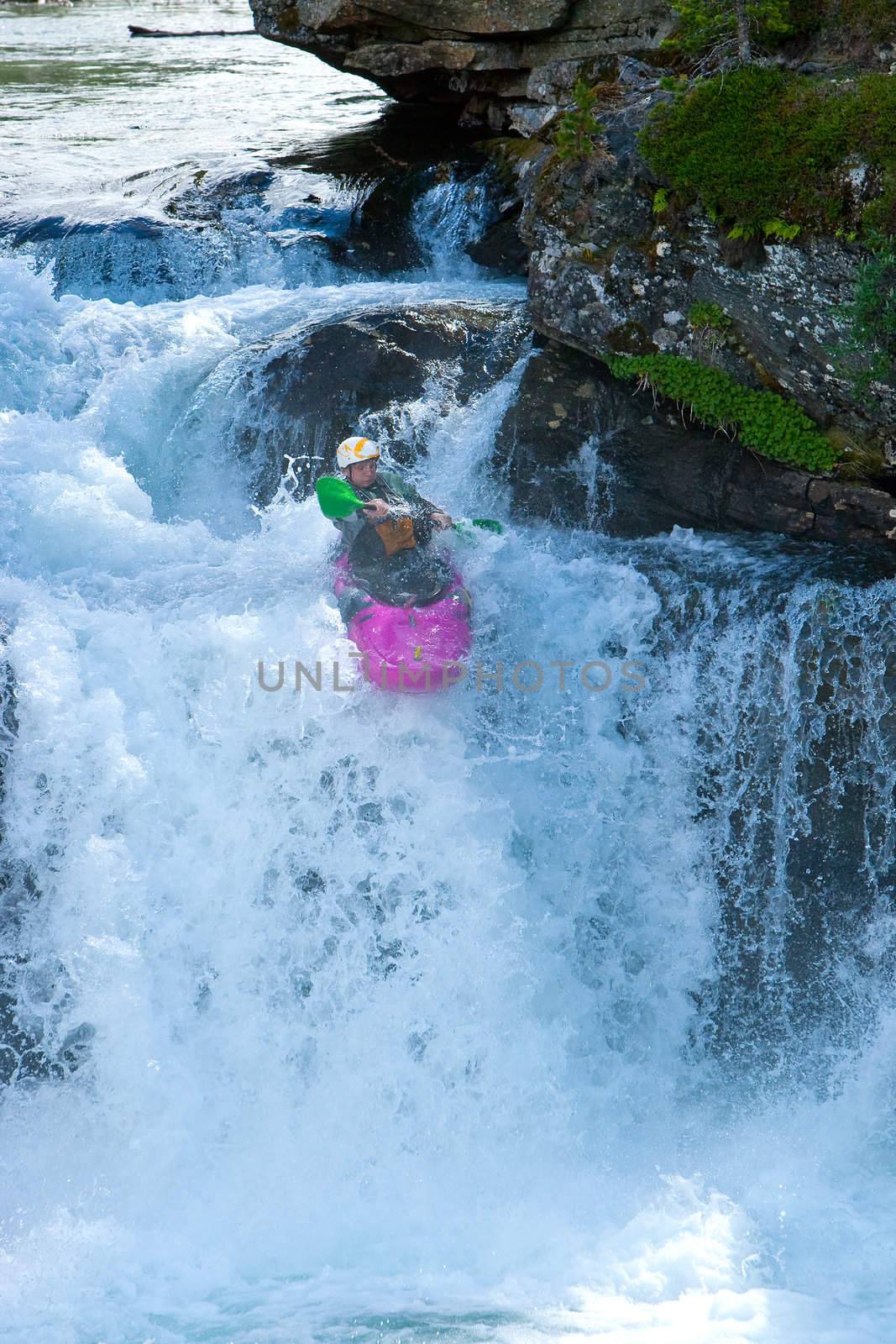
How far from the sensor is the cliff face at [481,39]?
11109 millimetres

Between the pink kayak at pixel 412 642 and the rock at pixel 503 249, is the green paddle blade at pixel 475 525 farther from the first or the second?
the rock at pixel 503 249

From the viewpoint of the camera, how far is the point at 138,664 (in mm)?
5992

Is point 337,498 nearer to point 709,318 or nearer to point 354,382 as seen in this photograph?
point 354,382

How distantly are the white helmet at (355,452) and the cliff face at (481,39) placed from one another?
687cm

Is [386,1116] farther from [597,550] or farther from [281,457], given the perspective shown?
[281,457]

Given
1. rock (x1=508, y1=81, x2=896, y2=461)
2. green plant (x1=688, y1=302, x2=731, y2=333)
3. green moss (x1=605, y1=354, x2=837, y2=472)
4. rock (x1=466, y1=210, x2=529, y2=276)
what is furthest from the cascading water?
rock (x1=466, y1=210, x2=529, y2=276)

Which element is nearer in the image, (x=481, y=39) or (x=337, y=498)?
(x=337, y=498)

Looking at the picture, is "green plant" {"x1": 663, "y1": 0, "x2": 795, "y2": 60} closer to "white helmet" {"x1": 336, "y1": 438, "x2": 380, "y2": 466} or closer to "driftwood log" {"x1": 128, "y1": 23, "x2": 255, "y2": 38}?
"white helmet" {"x1": 336, "y1": 438, "x2": 380, "y2": 466}

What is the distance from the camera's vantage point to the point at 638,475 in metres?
7.28

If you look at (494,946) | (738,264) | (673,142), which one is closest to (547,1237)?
(494,946)

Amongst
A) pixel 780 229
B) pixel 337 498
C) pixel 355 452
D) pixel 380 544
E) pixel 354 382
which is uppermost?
pixel 780 229

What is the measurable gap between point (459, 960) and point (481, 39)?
11.0 metres

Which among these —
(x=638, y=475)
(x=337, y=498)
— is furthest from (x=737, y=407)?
(x=337, y=498)

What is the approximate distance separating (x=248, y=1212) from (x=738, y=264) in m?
6.37
